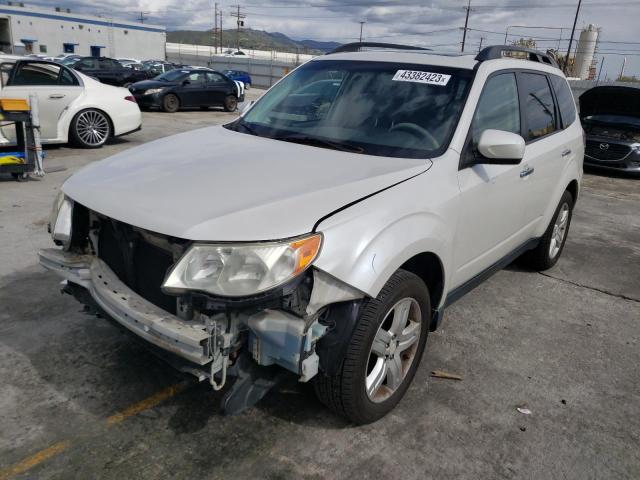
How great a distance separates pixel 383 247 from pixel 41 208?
5189 mm

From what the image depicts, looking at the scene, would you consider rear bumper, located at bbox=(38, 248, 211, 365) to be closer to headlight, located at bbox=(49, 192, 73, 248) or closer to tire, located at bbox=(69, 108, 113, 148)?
headlight, located at bbox=(49, 192, 73, 248)

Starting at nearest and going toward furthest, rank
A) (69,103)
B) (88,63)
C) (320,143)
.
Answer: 1. (320,143)
2. (69,103)
3. (88,63)

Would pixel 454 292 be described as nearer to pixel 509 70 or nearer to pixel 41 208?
pixel 509 70

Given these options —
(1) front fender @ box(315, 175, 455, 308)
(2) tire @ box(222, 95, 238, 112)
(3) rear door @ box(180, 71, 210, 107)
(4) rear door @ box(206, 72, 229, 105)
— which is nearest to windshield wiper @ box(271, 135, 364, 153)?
(1) front fender @ box(315, 175, 455, 308)

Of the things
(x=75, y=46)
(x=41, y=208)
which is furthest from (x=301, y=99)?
(x=75, y=46)

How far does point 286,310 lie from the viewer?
2.21 meters

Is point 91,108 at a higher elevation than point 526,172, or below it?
below

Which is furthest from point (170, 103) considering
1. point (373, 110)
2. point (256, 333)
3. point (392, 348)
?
point (256, 333)

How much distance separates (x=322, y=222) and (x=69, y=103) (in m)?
8.50

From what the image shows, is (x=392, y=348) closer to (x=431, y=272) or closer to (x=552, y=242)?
(x=431, y=272)

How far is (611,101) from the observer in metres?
11.3

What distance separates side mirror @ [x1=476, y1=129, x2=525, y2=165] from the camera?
294 centimetres

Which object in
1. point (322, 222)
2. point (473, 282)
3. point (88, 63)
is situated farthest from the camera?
point (88, 63)

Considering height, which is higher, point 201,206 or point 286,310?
point 201,206
